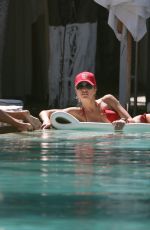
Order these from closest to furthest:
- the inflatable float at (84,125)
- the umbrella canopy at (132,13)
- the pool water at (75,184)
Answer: the pool water at (75,184)
the inflatable float at (84,125)
the umbrella canopy at (132,13)

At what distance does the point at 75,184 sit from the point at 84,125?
4587mm

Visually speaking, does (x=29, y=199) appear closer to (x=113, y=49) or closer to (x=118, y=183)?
(x=118, y=183)

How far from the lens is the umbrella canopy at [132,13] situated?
11.9 meters

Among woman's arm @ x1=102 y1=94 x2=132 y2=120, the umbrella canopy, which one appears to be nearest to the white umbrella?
the umbrella canopy

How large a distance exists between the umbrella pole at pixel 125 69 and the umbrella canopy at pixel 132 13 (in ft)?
1.15

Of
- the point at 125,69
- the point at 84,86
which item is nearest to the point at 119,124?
the point at 84,86

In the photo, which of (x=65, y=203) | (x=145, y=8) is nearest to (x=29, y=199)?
(x=65, y=203)

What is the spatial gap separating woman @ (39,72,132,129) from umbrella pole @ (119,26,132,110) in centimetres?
171

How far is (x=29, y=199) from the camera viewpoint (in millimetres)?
5457

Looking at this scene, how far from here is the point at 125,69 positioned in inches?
505

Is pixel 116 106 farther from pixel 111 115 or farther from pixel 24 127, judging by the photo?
pixel 24 127

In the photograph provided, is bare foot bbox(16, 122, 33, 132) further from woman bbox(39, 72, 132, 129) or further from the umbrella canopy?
the umbrella canopy

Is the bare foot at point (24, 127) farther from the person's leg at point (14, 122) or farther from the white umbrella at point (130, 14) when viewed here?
the white umbrella at point (130, 14)

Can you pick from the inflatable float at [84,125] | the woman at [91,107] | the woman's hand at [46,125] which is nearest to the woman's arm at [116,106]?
the woman at [91,107]
